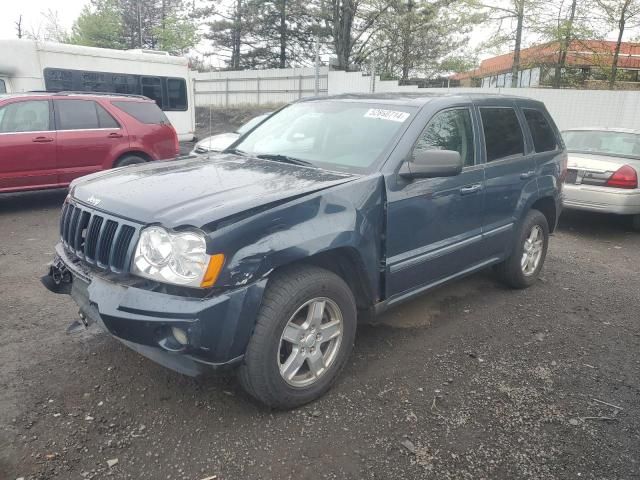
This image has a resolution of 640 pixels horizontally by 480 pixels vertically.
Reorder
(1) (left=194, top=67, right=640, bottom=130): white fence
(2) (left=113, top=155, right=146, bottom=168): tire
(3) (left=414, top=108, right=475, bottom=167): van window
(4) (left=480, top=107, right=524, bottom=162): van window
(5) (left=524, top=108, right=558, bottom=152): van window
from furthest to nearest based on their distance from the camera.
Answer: (1) (left=194, top=67, right=640, bottom=130): white fence
(2) (left=113, top=155, right=146, bottom=168): tire
(5) (left=524, top=108, right=558, bottom=152): van window
(4) (left=480, top=107, right=524, bottom=162): van window
(3) (left=414, top=108, right=475, bottom=167): van window

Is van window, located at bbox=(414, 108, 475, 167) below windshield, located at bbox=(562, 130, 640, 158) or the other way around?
the other way around

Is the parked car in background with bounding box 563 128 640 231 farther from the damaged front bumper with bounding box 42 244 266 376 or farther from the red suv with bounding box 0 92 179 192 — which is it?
the red suv with bounding box 0 92 179 192

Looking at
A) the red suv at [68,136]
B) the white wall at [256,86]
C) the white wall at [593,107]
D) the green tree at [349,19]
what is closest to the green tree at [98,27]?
the white wall at [256,86]

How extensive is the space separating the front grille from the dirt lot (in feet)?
2.69

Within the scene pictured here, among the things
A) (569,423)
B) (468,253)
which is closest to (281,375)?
(569,423)

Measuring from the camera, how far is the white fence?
15266mm

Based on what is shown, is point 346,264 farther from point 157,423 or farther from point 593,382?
point 593,382

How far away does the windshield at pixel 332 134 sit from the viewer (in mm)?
3439

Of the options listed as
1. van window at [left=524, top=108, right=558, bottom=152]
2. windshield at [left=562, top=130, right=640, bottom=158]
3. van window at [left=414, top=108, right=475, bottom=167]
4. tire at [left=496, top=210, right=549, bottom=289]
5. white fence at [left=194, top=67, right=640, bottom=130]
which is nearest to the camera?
van window at [left=414, top=108, right=475, bottom=167]

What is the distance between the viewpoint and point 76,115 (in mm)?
7805

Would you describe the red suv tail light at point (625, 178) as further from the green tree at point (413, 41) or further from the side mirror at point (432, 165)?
the green tree at point (413, 41)

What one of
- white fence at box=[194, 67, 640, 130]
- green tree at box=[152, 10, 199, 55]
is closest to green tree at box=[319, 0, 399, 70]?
white fence at box=[194, 67, 640, 130]

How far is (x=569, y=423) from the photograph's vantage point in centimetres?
287

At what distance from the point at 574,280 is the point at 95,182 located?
467 cm
